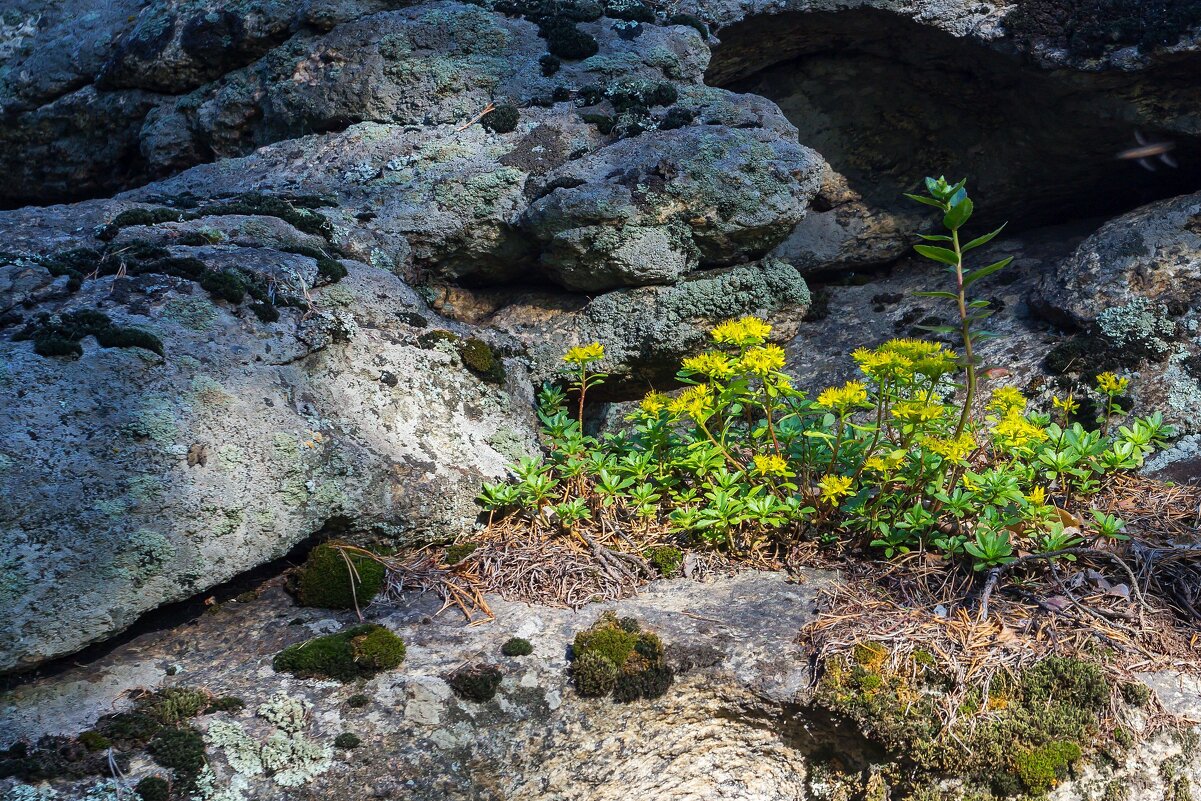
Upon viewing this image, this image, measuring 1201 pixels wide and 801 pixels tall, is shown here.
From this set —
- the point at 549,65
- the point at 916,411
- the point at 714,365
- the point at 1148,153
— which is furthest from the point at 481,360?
the point at 1148,153

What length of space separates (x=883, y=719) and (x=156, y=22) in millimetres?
10408

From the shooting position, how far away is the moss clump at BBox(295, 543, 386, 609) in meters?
5.18

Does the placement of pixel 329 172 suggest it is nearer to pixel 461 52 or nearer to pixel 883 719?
pixel 461 52

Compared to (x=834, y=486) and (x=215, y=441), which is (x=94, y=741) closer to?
(x=215, y=441)

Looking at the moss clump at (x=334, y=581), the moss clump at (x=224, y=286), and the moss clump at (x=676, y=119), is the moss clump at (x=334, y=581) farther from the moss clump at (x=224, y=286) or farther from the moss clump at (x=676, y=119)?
the moss clump at (x=676, y=119)

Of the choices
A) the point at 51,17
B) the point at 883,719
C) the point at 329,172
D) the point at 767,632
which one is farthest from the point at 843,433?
the point at 51,17

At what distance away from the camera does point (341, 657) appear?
183 inches

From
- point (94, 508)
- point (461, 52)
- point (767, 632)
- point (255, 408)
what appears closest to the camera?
point (94, 508)

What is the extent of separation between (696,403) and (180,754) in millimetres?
3332

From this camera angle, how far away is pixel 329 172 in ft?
28.3

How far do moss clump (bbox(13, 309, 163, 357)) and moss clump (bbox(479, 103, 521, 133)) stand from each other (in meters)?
4.33

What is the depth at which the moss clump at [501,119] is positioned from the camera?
8672 mm

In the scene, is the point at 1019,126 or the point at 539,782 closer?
the point at 539,782

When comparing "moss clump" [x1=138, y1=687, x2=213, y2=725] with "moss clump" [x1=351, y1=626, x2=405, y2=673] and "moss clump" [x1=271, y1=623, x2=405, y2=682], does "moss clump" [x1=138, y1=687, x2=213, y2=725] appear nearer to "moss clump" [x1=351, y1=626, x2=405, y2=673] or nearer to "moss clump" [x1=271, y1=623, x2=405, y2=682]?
"moss clump" [x1=271, y1=623, x2=405, y2=682]
